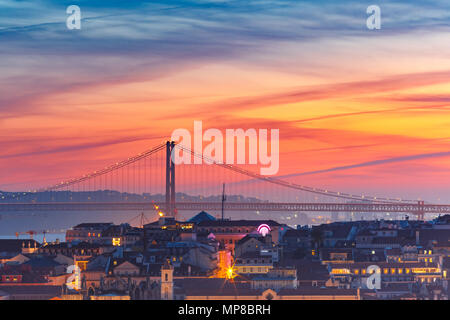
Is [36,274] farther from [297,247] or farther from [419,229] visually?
[419,229]

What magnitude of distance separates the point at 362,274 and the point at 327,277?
5.24 m

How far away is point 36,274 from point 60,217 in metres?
109

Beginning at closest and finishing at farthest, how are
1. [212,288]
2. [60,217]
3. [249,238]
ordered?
[212,288], [249,238], [60,217]

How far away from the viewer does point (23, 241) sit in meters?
70.4

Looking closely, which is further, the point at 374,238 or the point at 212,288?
the point at 374,238
